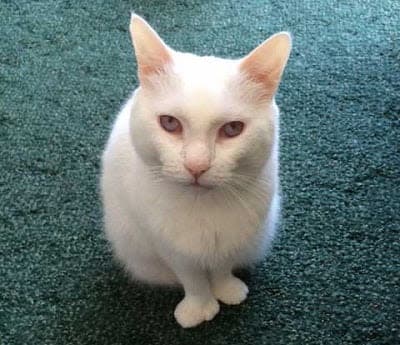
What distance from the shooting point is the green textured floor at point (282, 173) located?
124 cm

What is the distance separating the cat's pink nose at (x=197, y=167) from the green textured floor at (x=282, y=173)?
417mm

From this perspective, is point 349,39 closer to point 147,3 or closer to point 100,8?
point 147,3

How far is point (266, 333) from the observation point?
4.01 feet

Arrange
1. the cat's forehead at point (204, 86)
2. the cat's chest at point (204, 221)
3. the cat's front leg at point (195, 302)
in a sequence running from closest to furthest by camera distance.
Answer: the cat's forehead at point (204, 86) < the cat's chest at point (204, 221) < the cat's front leg at point (195, 302)

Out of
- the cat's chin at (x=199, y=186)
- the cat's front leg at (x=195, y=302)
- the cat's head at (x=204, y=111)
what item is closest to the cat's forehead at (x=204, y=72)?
the cat's head at (x=204, y=111)

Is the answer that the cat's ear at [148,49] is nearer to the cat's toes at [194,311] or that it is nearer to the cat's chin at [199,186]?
the cat's chin at [199,186]

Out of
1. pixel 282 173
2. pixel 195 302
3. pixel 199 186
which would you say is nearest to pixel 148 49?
pixel 199 186

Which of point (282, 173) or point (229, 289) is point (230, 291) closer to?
point (229, 289)

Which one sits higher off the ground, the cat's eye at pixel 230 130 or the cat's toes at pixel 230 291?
the cat's eye at pixel 230 130

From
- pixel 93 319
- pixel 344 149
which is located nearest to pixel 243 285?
pixel 93 319

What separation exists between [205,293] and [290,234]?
240 millimetres

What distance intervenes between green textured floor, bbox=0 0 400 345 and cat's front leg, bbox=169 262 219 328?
0.02m

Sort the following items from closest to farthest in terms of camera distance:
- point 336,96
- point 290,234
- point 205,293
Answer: point 205,293 → point 290,234 → point 336,96

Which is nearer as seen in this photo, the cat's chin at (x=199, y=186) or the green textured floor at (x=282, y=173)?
the cat's chin at (x=199, y=186)
